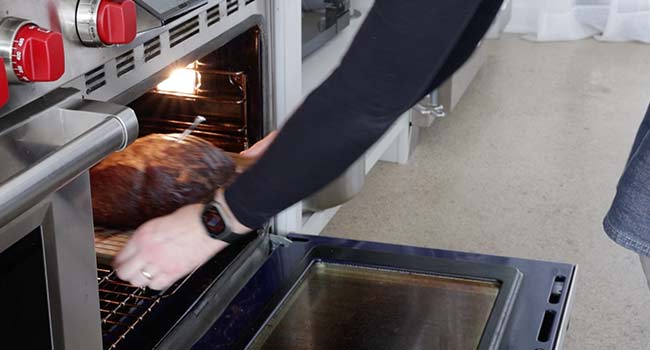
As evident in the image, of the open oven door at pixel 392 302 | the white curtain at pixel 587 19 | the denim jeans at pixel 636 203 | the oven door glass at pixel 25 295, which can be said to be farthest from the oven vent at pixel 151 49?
the white curtain at pixel 587 19

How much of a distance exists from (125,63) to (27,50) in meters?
0.21

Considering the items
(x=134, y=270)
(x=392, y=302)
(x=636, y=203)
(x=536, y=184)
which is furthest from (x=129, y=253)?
(x=536, y=184)

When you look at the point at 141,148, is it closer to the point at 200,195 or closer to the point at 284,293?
the point at 200,195

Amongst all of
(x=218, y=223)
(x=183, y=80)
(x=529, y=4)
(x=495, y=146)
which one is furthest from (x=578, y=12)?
(x=218, y=223)

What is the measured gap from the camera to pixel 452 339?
114 cm

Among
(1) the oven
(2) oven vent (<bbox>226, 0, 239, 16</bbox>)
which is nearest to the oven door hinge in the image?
(1) the oven

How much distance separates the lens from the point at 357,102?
76 cm

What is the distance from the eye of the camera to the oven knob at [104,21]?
78 centimetres

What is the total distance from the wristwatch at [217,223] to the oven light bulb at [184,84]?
1.44ft

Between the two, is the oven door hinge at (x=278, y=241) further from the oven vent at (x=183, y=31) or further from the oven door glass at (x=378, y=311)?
the oven vent at (x=183, y=31)

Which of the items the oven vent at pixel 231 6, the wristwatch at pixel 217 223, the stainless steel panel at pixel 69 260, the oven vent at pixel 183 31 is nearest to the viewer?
the stainless steel panel at pixel 69 260

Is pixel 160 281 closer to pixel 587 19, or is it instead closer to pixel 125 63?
pixel 125 63

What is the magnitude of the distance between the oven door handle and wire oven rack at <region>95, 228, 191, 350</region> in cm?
36

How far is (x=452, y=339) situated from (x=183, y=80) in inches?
20.1
